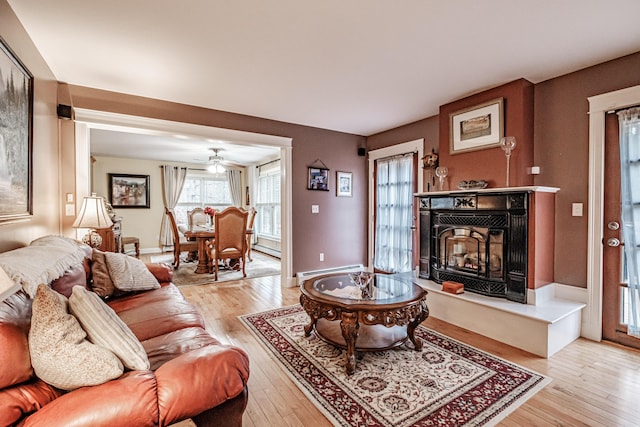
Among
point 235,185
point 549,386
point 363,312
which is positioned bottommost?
point 549,386

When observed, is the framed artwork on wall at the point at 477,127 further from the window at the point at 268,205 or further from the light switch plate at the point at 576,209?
the window at the point at 268,205

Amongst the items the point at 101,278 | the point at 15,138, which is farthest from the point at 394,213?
the point at 15,138

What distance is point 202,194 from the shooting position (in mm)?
8203

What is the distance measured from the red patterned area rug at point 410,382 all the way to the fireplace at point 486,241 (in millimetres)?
826

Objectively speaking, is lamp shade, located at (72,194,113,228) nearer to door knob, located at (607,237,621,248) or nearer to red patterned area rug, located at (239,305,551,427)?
red patterned area rug, located at (239,305,551,427)

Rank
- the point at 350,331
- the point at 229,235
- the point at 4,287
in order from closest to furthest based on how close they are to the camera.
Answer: the point at 4,287 < the point at 350,331 < the point at 229,235

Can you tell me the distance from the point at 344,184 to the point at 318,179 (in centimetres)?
52

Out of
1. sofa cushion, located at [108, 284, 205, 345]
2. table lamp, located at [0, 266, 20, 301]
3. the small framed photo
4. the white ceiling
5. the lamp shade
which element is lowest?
sofa cushion, located at [108, 284, 205, 345]

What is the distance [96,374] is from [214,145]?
526 cm

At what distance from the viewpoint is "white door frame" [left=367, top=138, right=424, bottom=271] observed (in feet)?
13.9

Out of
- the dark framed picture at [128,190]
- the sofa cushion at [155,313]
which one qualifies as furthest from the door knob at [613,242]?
the dark framed picture at [128,190]

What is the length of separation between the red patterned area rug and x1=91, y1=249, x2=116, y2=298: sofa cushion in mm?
1316

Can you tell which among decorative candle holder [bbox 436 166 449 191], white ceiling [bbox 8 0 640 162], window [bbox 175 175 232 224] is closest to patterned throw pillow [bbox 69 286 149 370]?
white ceiling [bbox 8 0 640 162]

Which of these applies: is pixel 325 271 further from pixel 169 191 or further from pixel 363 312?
pixel 169 191
